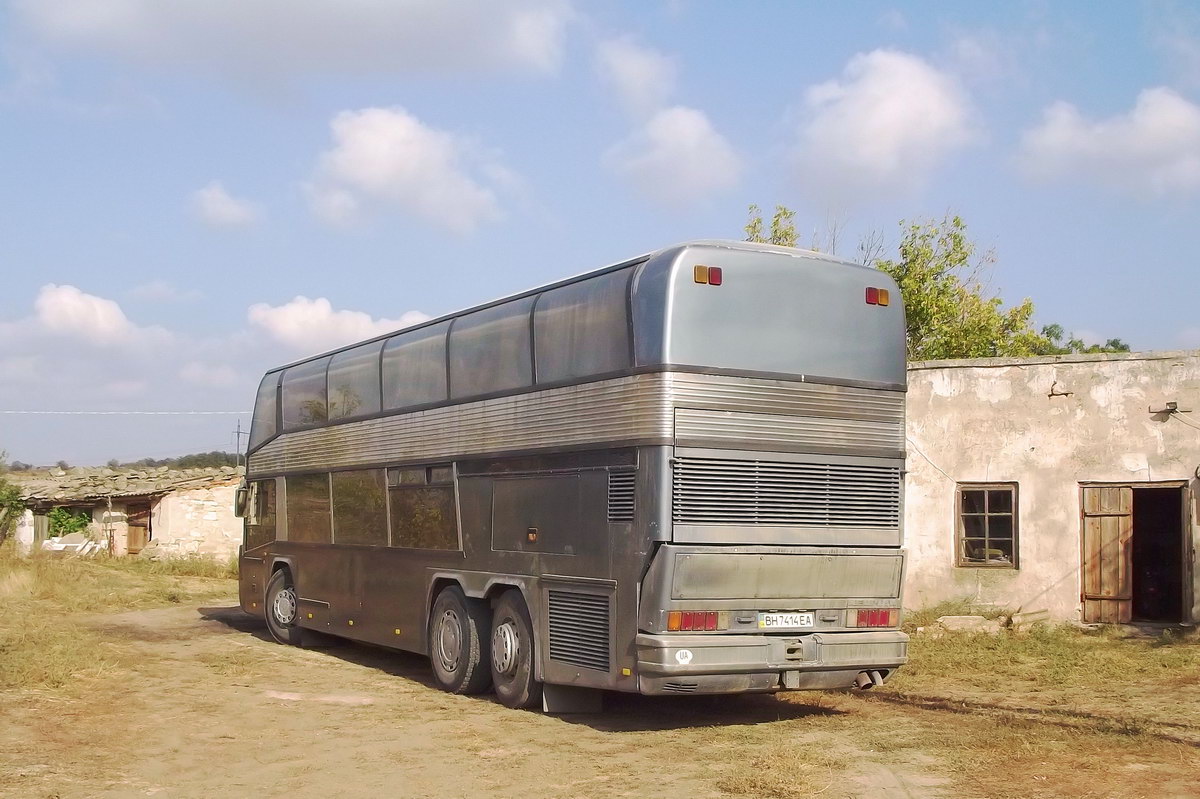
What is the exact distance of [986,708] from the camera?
11.0 meters

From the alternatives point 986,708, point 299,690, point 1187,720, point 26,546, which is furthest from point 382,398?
point 26,546

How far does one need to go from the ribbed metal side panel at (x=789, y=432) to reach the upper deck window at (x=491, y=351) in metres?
2.14

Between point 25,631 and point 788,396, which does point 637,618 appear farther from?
point 25,631

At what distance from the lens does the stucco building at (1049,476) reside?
1620 centimetres

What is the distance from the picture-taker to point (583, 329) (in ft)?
34.5

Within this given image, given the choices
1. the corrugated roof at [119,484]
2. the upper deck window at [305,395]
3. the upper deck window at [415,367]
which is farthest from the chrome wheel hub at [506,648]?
the corrugated roof at [119,484]

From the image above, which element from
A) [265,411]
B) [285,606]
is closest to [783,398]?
[285,606]

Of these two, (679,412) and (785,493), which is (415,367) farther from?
(785,493)

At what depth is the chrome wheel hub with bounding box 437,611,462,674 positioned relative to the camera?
12.3 m

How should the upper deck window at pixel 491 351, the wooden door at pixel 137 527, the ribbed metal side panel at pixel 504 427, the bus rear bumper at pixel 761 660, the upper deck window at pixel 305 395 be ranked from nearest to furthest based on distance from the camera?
the bus rear bumper at pixel 761 660, the ribbed metal side panel at pixel 504 427, the upper deck window at pixel 491 351, the upper deck window at pixel 305 395, the wooden door at pixel 137 527

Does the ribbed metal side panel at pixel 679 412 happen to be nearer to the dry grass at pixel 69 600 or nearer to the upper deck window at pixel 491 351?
the upper deck window at pixel 491 351

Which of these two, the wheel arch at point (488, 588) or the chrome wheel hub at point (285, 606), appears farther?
the chrome wheel hub at point (285, 606)

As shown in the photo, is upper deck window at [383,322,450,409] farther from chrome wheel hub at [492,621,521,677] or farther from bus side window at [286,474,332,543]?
chrome wheel hub at [492,621,521,677]

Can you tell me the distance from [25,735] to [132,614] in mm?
13171
